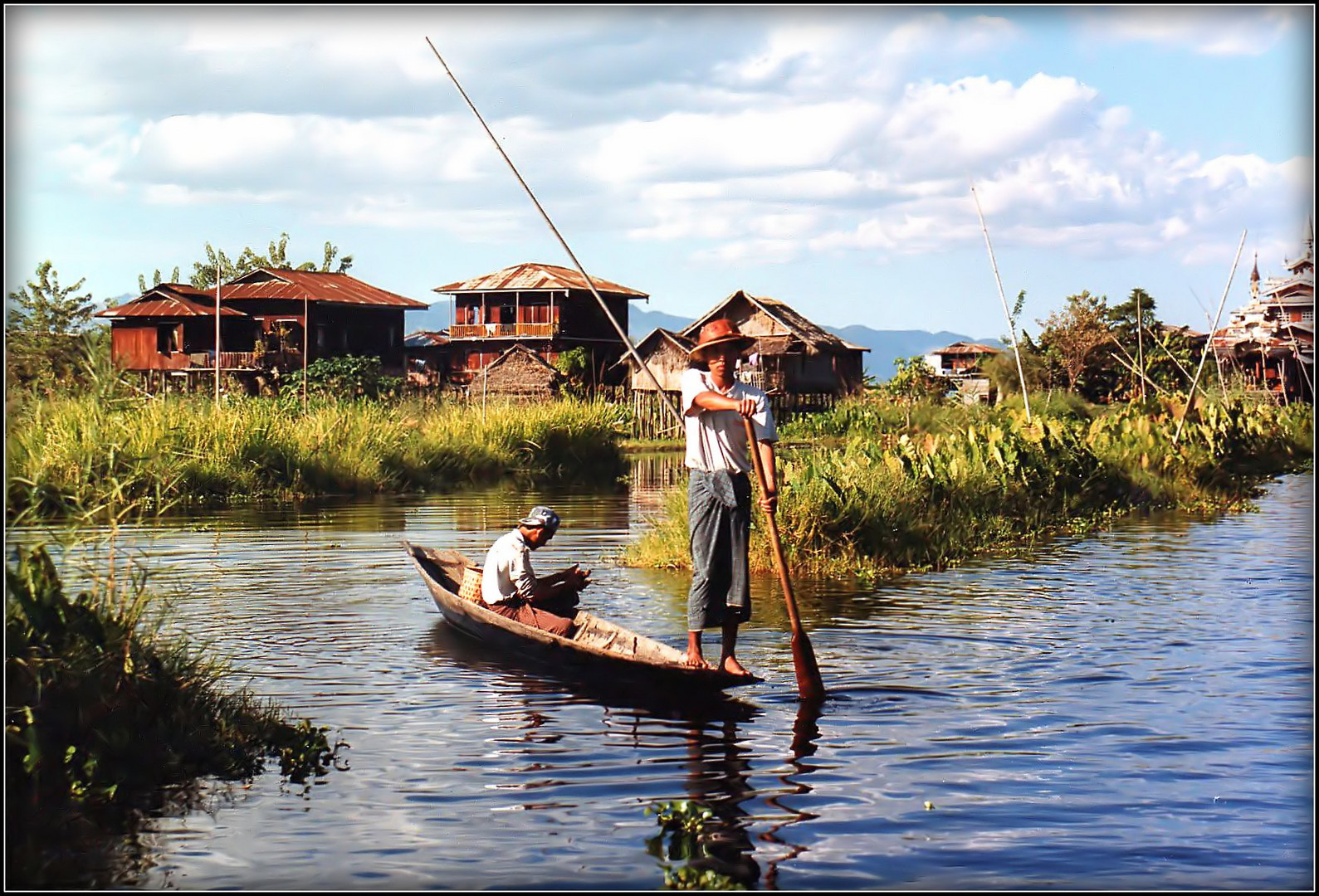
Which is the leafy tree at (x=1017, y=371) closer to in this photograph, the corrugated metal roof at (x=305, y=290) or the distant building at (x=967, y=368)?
the distant building at (x=967, y=368)

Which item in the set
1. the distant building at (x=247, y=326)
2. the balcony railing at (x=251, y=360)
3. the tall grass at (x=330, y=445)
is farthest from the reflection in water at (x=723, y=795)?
the distant building at (x=247, y=326)

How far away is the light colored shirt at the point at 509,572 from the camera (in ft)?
32.4

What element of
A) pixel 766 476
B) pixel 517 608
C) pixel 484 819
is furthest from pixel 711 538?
pixel 484 819

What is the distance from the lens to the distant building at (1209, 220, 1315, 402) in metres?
43.8

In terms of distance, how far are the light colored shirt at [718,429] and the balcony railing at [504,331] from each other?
49769mm

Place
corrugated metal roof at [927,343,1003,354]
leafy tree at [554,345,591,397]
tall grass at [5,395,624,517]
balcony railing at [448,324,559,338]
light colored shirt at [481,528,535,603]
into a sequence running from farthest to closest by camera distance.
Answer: corrugated metal roof at [927,343,1003,354]
balcony railing at [448,324,559,338]
leafy tree at [554,345,591,397]
tall grass at [5,395,624,517]
light colored shirt at [481,528,535,603]

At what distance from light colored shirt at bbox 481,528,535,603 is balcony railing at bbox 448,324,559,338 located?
159 ft

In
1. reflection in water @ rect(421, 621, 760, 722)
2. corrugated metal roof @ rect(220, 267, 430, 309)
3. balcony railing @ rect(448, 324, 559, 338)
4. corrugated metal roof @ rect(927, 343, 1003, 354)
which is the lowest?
reflection in water @ rect(421, 621, 760, 722)

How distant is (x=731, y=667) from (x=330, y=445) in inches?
683

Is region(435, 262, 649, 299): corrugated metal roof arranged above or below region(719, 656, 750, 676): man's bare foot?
above

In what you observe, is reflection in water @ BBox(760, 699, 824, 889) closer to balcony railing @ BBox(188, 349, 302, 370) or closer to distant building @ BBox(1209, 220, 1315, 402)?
distant building @ BBox(1209, 220, 1315, 402)

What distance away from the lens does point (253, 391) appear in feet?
185

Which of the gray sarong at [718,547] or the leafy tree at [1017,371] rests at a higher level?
the leafy tree at [1017,371]

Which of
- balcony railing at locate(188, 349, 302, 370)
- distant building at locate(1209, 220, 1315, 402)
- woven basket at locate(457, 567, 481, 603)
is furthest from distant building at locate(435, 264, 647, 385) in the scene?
woven basket at locate(457, 567, 481, 603)
